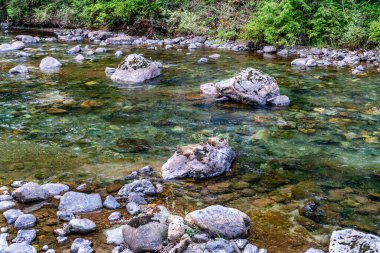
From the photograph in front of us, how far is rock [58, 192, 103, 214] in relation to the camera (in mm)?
3830

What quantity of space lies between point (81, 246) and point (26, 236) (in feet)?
1.68

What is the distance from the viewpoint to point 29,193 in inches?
156

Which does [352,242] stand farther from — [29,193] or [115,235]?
[29,193]

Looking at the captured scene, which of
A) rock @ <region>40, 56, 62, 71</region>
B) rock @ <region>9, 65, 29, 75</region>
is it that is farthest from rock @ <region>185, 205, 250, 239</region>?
rock @ <region>40, 56, 62, 71</region>

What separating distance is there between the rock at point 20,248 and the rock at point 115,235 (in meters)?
0.59

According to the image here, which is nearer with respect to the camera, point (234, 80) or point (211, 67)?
point (234, 80)

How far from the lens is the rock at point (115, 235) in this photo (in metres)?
3.33

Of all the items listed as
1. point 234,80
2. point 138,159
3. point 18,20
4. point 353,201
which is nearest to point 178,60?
point 234,80

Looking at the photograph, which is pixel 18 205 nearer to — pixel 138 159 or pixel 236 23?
pixel 138 159

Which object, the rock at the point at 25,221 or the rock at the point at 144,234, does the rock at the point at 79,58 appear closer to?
the rock at the point at 25,221

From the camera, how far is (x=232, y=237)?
338 centimetres

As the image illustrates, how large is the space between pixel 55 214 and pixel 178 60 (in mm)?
9583

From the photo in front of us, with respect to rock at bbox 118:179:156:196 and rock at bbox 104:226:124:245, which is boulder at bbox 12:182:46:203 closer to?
rock at bbox 118:179:156:196

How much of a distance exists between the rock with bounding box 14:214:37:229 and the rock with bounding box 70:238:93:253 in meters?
0.55
